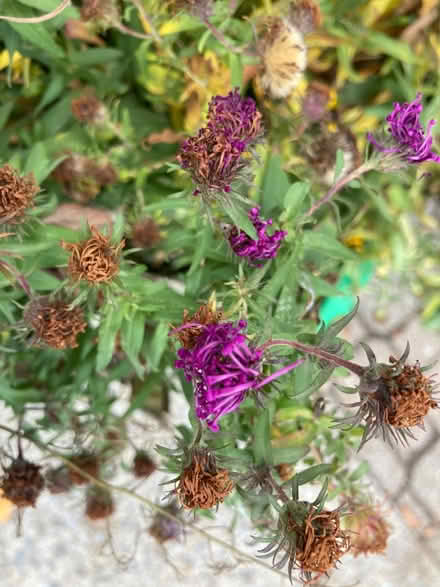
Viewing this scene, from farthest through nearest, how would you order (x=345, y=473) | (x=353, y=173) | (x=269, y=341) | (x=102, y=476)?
1. (x=102, y=476)
2. (x=345, y=473)
3. (x=353, y=173)
4. (x=269, y=341)

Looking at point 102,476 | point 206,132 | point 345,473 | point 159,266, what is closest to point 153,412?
point 102,476

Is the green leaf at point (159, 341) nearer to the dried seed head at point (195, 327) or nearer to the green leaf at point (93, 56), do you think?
the dried seed head at point (195, 327)

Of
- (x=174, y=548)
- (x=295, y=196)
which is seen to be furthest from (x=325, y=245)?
(x=174, y=548)

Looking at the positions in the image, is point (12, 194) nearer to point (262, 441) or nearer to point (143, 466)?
point (262, 441)

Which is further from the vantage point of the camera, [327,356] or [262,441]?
[262,441]

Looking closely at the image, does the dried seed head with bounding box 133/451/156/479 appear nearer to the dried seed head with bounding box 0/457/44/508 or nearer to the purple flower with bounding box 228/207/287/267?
the dried seed head with bounding box 0/457/44/508

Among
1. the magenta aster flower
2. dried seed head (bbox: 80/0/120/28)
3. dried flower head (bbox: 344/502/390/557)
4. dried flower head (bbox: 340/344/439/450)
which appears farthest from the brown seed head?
dried seed head (bbox: 80/0/120/28)

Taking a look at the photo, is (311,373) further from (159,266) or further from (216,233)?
(159,266)
